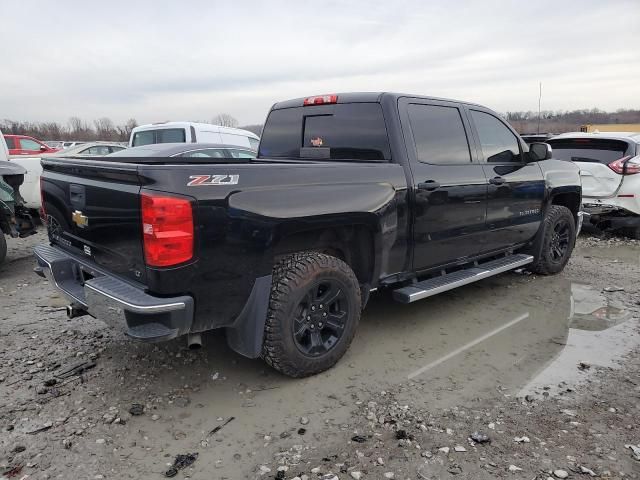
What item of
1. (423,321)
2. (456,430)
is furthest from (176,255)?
(423,321)

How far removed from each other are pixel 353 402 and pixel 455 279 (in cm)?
166

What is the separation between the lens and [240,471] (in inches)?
99.4

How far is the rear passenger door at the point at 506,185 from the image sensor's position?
472 centimetres

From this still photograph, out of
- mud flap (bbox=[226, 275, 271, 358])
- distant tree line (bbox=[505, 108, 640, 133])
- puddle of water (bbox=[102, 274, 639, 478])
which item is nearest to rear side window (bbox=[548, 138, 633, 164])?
puddle of water (bbox=[102, 274, 639, 478])

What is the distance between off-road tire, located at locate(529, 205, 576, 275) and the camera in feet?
18.6

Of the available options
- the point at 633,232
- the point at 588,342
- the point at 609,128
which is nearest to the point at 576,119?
the point at 609,128

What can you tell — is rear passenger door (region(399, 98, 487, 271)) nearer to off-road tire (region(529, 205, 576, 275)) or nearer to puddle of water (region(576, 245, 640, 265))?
off-road tire (region(529, 205, 576, 275))

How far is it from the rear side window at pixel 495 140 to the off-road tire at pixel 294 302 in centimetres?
220

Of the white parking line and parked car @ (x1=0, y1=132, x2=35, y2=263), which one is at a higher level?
parked car @ (x1=0, y1=132, x2=35, y2=263)

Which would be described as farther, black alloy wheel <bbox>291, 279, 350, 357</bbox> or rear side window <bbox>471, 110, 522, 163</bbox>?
rear side window <bbox>471, 110, 522, 163</bbox>

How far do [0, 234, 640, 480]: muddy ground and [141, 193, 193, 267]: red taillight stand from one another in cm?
104

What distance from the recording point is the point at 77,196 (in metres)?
3.21

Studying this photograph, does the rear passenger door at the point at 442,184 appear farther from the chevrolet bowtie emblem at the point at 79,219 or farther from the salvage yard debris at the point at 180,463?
the chevrolet bowtie emblem at the point at 79,219

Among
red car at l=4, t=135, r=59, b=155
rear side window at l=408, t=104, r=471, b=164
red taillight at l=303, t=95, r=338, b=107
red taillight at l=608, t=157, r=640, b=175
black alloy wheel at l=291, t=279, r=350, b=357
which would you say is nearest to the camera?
black alloy wheel at l=291, t=279, r=350, b=357
